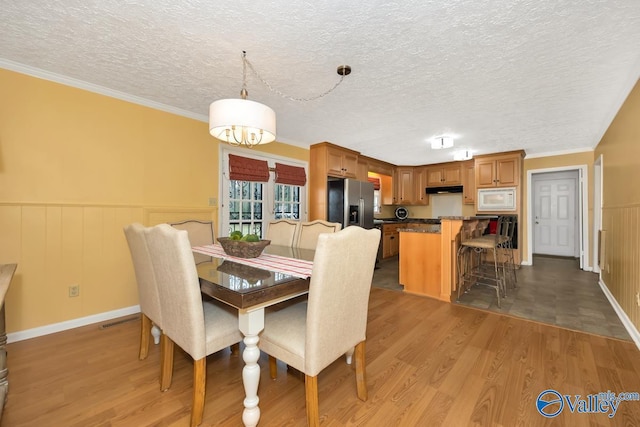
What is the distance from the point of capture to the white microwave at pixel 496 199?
4.80 metres

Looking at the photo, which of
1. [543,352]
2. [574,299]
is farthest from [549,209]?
[543,352]

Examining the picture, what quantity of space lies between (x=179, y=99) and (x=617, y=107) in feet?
14.9

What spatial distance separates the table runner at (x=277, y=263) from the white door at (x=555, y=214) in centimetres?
646

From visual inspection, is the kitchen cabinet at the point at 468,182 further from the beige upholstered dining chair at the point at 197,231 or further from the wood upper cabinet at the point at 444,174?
the beige upholstered dining chair at the point at 197,231

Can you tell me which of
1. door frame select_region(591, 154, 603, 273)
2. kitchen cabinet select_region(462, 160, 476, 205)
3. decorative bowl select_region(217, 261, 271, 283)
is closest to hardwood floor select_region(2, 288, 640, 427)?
decorative bowl select_region(217, 261, 271, 283)

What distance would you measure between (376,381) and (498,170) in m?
4.84

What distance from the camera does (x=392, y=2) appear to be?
1436 millimetres

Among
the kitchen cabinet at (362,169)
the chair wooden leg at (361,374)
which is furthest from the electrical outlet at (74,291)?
the kitchen cabinet at (362,169)

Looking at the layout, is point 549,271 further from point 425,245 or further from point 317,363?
point 317,363

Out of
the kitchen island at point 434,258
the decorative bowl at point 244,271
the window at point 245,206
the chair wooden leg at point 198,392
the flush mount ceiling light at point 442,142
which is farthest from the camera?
the flush mount ceiling light at point 442,142

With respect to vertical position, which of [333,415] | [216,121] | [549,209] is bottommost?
[333,415]

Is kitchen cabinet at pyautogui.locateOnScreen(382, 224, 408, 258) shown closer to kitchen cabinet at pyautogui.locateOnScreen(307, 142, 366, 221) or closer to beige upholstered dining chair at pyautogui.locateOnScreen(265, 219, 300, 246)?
kitchen cabinet at pyautogui.locateOnScreen(307, 142, 366, 221)

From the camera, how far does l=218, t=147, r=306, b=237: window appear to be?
135 inches

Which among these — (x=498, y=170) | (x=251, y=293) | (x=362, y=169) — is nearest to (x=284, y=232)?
(x=251, y=293)
